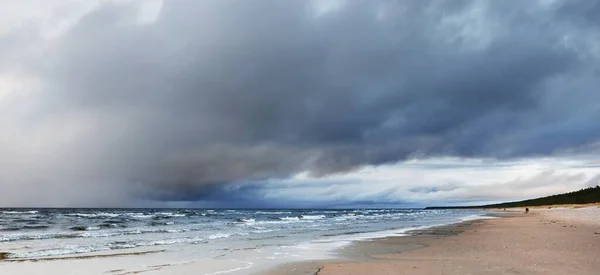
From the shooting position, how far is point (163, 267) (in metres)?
14.0

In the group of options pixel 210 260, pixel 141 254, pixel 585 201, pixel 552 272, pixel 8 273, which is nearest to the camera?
pixel 552 272

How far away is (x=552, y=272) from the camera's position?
37.1 ft

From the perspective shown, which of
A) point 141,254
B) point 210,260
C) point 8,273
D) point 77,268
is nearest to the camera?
point 8,273

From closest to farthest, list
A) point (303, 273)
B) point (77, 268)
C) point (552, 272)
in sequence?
point (552, 272)
point (303, 273)
point (77, 268)

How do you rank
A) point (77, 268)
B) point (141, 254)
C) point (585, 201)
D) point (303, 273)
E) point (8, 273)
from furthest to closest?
point (585, 201), point (141, 254), point (77, 268), point (8, 273), point (303, 273)

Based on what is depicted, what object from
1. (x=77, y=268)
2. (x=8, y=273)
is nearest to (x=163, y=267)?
(x=77, y=268)

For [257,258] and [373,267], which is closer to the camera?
[373,267]

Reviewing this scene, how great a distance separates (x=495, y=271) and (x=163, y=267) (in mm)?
9460

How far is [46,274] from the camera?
42.7 feet

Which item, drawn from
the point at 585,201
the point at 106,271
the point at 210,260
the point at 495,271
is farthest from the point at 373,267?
the point at 585,201

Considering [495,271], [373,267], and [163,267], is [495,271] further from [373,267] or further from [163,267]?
[163,267]

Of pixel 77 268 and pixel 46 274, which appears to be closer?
pixel 46 274

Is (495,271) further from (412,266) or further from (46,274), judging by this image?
(46,274)

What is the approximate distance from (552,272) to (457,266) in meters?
2.35
